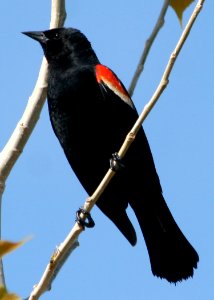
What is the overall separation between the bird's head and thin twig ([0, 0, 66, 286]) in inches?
43.1

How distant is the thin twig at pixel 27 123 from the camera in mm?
2459

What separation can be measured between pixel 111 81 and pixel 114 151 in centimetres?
44

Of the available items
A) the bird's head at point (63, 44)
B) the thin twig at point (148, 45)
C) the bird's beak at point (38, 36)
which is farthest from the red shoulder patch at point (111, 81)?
the thin twig at point (148, 45)

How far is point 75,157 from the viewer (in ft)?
12.1

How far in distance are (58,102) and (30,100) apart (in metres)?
0.83

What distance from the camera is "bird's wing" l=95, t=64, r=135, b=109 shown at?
3.64 metres

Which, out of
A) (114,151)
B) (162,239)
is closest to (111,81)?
(114,151)

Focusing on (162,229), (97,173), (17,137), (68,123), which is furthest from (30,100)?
(162,229)

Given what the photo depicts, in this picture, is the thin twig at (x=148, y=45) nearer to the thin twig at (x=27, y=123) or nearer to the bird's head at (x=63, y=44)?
the thin twig at (x=27, y=123)

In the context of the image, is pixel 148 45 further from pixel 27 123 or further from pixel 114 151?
pixel 114 151

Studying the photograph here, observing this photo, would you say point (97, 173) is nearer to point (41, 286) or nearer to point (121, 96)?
point (121, 96)

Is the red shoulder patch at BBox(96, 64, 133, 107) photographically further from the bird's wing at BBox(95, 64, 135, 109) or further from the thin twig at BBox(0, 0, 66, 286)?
the thin twig at BBox(0, 0, 66, 286)

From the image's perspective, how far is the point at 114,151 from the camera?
3.60 m

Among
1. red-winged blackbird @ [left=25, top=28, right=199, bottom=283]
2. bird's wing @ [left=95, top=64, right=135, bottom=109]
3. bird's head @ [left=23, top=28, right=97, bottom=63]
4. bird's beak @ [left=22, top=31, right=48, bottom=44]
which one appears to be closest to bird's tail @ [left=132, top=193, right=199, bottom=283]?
red-winged blackbird @ [left=25, top=28, right=199, bottom=283]
